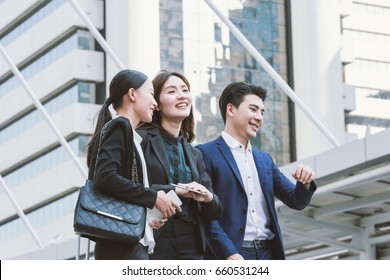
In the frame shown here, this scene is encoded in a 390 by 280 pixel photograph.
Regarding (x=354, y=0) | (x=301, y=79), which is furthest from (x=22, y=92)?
(x=354, y=0)

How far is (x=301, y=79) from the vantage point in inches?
2087

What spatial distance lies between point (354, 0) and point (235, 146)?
5382cm

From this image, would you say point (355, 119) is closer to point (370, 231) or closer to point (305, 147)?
point (305, 147)

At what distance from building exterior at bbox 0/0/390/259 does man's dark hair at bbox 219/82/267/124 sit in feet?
141

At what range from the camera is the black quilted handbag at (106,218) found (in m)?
4.38

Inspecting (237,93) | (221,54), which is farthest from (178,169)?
(221,54)

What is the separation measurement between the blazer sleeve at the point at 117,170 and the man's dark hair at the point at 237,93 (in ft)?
3.46

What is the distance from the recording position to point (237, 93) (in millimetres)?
5574

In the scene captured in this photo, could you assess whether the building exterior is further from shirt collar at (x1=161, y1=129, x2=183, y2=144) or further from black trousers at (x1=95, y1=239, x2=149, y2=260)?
black trousers at (x1=95, y1=239, x2=149, y2=260)

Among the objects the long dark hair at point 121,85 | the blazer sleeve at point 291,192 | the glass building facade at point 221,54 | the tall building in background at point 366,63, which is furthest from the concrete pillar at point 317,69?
the long dark hair at point 121,85

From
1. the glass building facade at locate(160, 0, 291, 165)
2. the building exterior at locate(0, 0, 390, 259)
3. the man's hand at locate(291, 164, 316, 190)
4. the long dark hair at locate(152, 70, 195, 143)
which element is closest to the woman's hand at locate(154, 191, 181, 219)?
the long dark hair at locate(152, 70, 195, 143)

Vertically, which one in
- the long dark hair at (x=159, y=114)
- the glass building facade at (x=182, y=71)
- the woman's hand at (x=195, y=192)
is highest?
the glass building facade at (x=182, y=71)

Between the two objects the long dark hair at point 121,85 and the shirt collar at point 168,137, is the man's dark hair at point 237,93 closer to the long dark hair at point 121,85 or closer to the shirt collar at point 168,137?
the shirt collar at point 168,137

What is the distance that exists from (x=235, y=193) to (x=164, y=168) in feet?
1.82
